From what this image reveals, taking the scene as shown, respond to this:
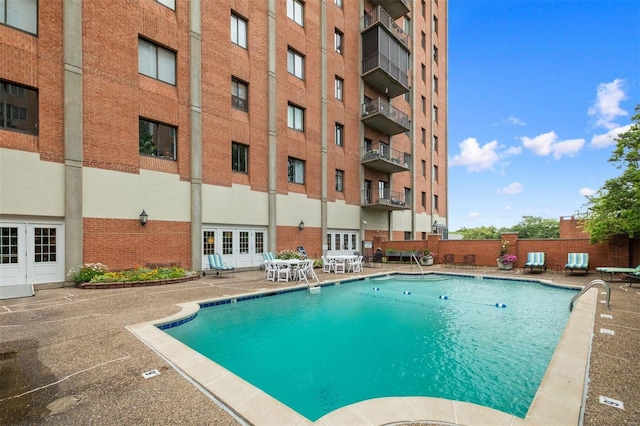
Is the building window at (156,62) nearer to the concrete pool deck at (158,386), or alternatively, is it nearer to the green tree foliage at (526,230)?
the concrete pool deck at (158,386)

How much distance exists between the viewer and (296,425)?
104 inches

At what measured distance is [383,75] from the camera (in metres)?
21.4

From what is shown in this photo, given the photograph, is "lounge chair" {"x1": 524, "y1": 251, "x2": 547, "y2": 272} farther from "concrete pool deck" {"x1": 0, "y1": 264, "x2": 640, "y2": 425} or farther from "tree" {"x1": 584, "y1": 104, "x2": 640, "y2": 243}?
"concrete pool deck" {"x1": 0, "y1": 264, "x2": 640, "y2": 425}

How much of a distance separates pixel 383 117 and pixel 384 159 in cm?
285

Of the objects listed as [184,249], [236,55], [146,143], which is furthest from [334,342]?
[236,55]

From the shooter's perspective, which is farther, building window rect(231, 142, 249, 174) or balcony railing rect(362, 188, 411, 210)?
balcony railing rect(362, 188, 411, 210)

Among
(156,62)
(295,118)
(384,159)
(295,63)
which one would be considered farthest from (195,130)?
(384,159)

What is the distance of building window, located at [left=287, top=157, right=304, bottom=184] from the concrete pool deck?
12.2 metres

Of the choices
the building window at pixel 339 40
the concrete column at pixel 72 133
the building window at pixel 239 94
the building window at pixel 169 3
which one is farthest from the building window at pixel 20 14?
the building window at pixel 339 40

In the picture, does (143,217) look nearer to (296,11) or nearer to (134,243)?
(134,243)

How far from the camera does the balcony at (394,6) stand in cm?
2280

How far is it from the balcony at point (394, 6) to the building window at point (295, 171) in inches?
571

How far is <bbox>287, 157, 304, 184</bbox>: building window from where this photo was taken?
17469 millimetres

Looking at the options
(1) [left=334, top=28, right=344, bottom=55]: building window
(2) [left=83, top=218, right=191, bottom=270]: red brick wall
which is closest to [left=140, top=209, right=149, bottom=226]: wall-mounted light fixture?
(2) [left=83, top=218, right=191, bottom=270]: red brick wall
